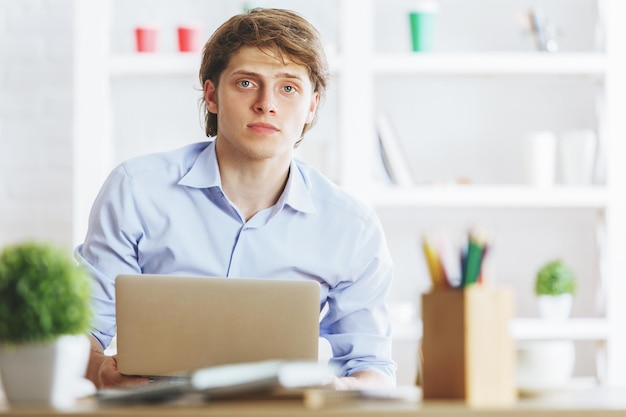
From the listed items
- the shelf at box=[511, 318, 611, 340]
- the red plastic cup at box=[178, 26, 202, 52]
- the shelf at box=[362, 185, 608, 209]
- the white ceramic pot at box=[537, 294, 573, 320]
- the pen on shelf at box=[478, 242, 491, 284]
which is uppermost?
the red plastic cup at box=[178, 26, 202, 52]

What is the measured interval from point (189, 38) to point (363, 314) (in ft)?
5.01

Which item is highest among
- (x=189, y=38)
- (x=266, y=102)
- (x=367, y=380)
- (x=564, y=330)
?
(x=189, y=38)

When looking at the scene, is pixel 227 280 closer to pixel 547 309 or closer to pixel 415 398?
pixel 415 398

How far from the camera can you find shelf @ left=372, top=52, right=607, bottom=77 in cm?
Result: 330

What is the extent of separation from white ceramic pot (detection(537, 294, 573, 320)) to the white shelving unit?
1.2 inches

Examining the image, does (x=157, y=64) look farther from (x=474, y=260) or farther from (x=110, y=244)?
(x=474, y=260)

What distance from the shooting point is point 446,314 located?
44.1 inches

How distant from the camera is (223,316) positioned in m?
1.36

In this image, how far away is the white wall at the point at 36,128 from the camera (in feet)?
11.7

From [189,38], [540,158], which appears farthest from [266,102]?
[540,158]

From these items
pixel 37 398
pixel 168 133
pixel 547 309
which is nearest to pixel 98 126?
pixel 168 133

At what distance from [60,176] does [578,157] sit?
1823 mm

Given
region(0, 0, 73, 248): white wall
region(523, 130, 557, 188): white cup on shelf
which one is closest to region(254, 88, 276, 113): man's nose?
region(523, 130, 557, 188): white cup on shelf

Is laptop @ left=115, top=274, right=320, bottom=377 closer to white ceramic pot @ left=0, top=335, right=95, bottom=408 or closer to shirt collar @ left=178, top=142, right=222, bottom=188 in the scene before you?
white ceramic pot @ left=0, top=335, right=95, bottom=408
